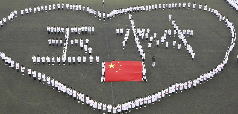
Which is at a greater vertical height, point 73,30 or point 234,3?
point 234,3

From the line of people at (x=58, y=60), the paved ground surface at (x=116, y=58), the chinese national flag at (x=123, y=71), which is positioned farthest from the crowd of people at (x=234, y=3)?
the line of people at (x=58, y=60)

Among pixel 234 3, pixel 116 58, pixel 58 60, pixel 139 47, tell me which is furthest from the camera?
pixel 234 3

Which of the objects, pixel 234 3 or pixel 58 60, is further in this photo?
pixel 234 3

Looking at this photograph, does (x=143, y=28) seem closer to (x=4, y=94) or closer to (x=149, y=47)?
(x=149, y=47)

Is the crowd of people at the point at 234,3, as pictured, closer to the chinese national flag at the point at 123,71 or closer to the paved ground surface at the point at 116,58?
the paved ground surface at the point at 116,58

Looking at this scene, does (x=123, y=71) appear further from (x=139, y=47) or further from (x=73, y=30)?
(x=73, y=30)

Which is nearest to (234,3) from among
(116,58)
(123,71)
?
(116,58)
